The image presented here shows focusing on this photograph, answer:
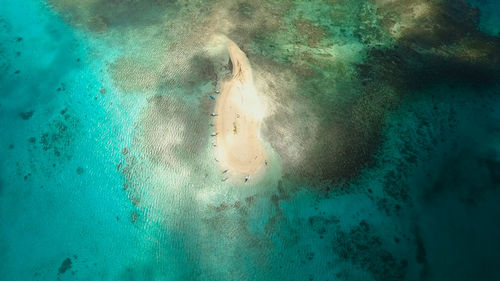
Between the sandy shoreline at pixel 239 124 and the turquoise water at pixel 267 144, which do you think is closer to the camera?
the turquoise water at pixel 267 144

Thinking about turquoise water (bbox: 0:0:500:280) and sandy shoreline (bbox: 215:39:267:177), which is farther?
sandy shoreline (bbox: 215:39:267:177)

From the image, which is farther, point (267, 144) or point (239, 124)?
point (239, 124)

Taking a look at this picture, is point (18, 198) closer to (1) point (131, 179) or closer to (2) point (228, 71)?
(1) point (131, 179)

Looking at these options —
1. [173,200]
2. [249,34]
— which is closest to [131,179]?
[173,200]

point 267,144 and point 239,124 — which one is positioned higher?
point 239,124

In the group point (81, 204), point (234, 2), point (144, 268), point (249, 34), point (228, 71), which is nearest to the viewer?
point (144, 268)
